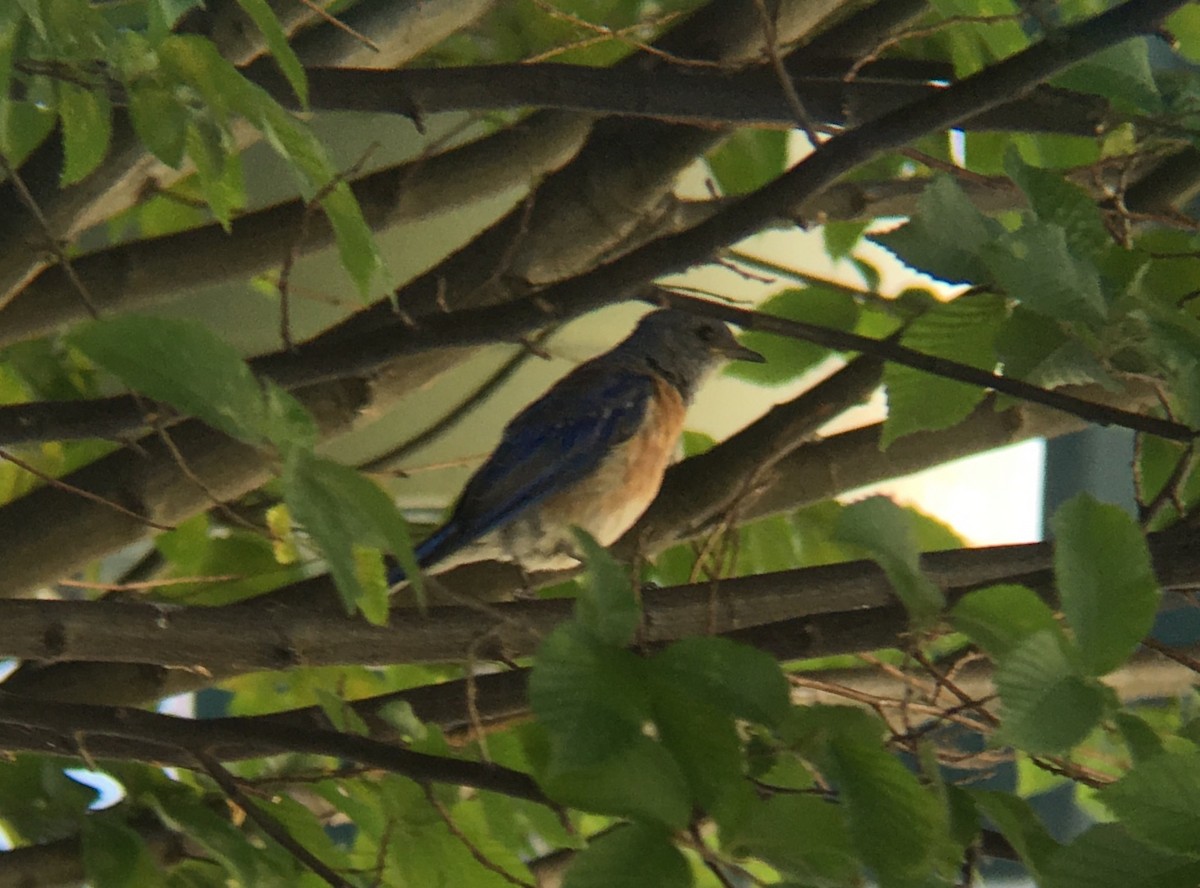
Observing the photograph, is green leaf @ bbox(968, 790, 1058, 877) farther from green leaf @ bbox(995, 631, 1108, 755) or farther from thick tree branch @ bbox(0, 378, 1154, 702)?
thick tree branch @ bbox(0, 378, 1154, 702)

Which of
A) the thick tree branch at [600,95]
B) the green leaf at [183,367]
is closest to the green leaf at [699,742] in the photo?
the green leaf at [183,367]

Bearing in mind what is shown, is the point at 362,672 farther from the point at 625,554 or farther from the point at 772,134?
the point at 772,134

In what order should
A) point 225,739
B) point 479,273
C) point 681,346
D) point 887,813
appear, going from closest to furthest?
point 887,813 < point 225,739 < point 479,273 < point 681,346

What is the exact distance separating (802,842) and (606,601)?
0.16 metres

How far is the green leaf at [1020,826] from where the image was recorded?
2.46ft

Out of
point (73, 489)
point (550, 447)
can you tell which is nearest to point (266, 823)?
point (73, 489)

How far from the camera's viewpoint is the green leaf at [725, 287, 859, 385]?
1317 mm

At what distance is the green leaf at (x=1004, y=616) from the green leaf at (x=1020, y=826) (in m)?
0.11

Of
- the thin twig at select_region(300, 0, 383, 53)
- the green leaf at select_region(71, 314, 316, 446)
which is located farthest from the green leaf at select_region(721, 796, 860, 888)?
the thin twig at select_region(300, 0, 383, 53)

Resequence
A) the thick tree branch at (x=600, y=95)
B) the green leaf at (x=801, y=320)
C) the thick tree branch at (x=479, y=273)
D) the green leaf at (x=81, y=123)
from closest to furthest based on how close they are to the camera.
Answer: the green leaf at (x=81, y=123), the thick tree branch at (x=600, y=95), the green leaf at (x=801, y=320), the thick tree branch at (x=479, y=273)

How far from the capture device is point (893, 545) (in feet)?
2.34

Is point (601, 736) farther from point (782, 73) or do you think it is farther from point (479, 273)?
point (479, 273)

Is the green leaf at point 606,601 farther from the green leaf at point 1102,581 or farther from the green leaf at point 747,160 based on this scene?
the green leaf at point 747,160

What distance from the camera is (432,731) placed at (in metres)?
0.98
